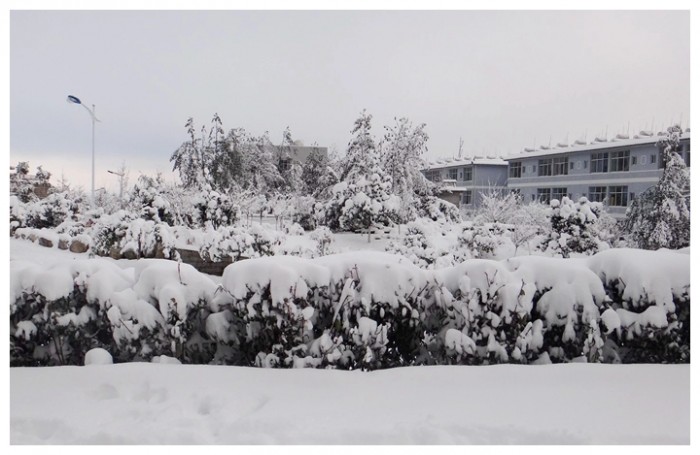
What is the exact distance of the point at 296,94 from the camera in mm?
5879

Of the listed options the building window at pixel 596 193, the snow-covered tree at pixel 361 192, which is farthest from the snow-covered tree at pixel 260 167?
the building window at pixel 596 193

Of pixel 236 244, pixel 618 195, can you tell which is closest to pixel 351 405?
pixel 236 244

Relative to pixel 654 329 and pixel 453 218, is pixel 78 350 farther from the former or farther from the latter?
pixel 453 218

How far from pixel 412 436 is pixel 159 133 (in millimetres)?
6109

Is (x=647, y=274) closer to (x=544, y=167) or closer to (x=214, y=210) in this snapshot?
(x=214, y=210)

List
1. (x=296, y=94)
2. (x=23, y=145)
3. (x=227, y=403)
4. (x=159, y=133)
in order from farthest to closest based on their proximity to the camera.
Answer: (x=159, y=133), (x=296, y=94), (x=23, y=145), (x=227, y=403)

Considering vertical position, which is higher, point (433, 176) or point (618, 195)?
point (433, 176)

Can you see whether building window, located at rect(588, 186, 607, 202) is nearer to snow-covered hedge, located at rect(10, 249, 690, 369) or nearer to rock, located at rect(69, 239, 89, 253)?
snow-covered hedge, located at rect(10, 249, 690, 369)

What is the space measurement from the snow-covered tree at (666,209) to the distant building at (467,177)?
3.65 meters

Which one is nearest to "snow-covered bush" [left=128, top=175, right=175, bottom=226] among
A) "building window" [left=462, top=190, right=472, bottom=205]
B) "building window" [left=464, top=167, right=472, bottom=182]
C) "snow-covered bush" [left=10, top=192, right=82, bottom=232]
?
"snow-covered bush" [left=10, top=192, right=82, bottom=232]

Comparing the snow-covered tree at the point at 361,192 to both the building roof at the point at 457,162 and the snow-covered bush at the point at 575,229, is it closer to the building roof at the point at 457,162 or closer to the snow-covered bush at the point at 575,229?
the building roof at the point at 457,162

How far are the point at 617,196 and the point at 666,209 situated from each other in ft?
15.9

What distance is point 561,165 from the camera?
53.1 ft

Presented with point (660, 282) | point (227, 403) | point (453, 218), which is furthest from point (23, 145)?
point (453, 218)
